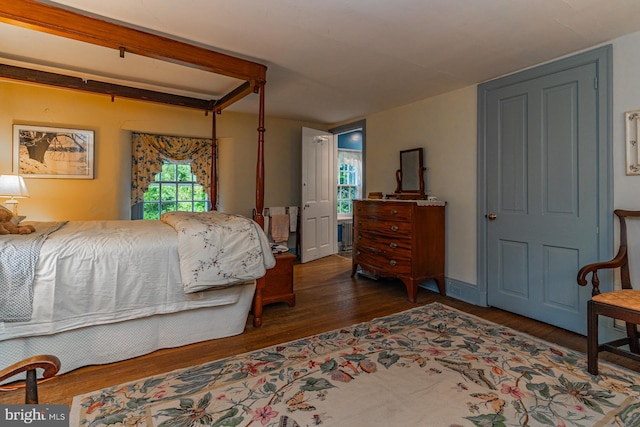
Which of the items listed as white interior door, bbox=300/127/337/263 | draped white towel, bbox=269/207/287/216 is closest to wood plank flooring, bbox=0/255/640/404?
white interior door, bbox=300/127/337/263

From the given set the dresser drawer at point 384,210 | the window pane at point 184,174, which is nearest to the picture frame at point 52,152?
the window pane at point 184,174

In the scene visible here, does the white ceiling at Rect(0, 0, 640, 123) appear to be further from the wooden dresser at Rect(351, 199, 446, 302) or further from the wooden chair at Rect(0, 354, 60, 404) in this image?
the wooden chair at Rect(0, 354, 60, 404)

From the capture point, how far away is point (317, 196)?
537 cm

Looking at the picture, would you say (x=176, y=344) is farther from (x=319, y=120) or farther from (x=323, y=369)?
(x=319, y=120)

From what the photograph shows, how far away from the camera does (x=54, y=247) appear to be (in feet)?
6.20

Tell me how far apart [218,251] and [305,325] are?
3.36 ft

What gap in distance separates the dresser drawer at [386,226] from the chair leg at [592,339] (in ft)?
5.36

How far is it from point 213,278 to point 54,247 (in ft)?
3.02

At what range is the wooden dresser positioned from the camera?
11.1ft

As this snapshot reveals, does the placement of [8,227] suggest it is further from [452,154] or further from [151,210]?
[452,154]

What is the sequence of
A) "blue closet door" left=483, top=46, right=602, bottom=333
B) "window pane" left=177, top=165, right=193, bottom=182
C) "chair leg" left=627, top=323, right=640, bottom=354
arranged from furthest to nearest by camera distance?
"window pane" left=177, top=165, right=193, bottom=182
"blue closet door" left=483, top=46, right=602, bottom=333
"chair leg" left=627, top=323, right=640, bottom=354

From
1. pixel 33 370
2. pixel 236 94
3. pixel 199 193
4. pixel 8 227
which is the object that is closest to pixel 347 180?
pixel 199 193

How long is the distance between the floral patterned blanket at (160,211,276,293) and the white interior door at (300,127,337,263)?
2.64m

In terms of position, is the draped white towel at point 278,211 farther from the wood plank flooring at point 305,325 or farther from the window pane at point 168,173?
the window pane at point 168,173
